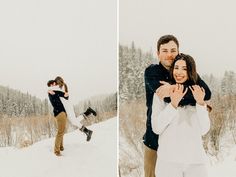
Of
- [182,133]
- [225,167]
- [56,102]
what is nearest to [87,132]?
[56,102]

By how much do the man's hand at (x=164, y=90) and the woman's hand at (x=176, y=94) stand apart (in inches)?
0.9

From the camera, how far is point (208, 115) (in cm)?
272

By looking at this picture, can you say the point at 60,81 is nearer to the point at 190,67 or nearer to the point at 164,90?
the point at 164,90

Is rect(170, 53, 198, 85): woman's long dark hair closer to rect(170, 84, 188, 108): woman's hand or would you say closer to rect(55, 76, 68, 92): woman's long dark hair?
rect(170, 84, 188, 108): woman's hand

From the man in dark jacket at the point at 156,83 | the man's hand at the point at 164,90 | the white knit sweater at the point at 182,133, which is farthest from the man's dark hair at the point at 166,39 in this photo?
the white knit sweater at the point at 182,133

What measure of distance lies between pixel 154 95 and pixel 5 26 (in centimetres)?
100

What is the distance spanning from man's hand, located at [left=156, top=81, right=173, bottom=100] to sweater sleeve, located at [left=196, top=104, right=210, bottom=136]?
188 mm

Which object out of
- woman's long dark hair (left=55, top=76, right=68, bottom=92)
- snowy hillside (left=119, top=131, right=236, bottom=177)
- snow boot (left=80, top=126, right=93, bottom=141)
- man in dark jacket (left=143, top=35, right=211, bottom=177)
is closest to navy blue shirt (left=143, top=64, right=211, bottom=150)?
man in dark jacket (left=143, top=35, right=211, bottom=177)

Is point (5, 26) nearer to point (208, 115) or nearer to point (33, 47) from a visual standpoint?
point (33, 47)

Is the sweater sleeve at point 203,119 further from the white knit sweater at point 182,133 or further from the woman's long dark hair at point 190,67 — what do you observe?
the woman's long dark hair at point 190,67

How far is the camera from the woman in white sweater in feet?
8.69

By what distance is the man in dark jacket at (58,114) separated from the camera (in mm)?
2852

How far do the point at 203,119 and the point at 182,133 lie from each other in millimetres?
157

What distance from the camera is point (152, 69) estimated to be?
9.18ft
